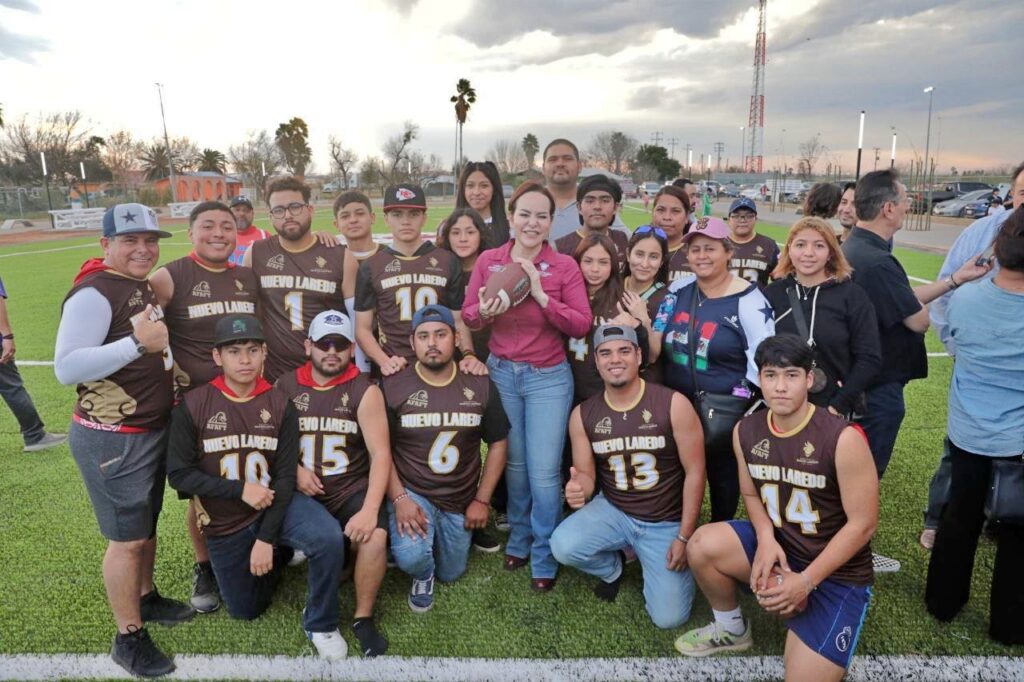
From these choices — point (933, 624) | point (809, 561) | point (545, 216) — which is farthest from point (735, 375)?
point (933, 624)

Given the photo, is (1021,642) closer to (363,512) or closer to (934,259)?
(363,512)

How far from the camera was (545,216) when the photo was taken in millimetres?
3648

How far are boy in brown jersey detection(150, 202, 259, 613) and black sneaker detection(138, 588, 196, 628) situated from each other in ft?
0.24

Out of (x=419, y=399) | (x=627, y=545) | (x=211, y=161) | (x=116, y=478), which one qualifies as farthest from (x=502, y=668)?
(x=211, y=161)

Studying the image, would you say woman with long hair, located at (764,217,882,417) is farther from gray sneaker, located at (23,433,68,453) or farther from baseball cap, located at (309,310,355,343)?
gray sneaker, located at (23,433,68,453)

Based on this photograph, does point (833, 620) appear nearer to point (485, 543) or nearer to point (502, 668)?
point (502, 668)

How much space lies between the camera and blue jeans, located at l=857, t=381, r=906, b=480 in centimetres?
371

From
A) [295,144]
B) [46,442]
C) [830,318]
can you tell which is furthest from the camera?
[295,144]

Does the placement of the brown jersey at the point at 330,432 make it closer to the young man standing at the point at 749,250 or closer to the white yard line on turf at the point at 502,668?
the white yard line on turf at the point at 502,668

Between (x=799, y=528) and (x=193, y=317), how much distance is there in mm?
3376

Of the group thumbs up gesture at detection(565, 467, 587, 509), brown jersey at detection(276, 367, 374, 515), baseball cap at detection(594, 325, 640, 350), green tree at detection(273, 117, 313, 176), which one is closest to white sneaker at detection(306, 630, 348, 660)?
brown jersey at detection(276, 367, 374, 515)

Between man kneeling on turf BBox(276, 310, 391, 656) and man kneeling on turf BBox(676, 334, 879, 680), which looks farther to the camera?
man kneeling on turf BBox(276, 310, 391, 656)

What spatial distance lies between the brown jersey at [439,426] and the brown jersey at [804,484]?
144cm

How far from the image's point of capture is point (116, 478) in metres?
3.03
